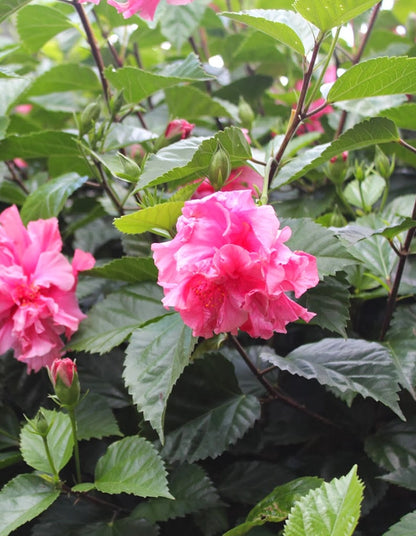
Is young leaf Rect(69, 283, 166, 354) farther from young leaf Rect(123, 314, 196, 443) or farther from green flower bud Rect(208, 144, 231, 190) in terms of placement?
green flower bud Rect(208, 144, 231, 190)

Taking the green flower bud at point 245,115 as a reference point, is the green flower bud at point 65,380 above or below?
below

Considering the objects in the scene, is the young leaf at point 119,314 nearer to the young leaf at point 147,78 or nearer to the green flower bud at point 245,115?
the young leaf at point 147,78

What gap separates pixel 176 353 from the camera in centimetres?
81

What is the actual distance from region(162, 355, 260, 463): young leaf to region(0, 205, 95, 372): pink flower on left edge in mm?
200

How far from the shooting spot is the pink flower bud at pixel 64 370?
0.83 metres

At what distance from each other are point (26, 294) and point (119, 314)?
0.15 m

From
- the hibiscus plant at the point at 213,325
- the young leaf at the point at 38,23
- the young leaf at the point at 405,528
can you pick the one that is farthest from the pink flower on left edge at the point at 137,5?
the young leaf at the point at 405,528

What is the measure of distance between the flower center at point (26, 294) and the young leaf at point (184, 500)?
350mm

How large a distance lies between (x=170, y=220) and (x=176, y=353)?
0.17m

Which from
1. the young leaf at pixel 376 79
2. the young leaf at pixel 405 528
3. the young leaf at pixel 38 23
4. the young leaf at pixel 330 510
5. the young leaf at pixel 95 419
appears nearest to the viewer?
the young leaf at pixel 330 510

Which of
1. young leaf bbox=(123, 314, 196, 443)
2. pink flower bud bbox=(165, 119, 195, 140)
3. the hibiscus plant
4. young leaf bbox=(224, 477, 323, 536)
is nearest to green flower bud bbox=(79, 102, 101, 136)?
the hibiscus plant

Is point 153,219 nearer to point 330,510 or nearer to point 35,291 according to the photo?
point 35,291

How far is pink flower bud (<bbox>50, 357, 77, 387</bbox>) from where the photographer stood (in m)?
0.83

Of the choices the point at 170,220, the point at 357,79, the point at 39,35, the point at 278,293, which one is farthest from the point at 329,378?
the point at 39,35
